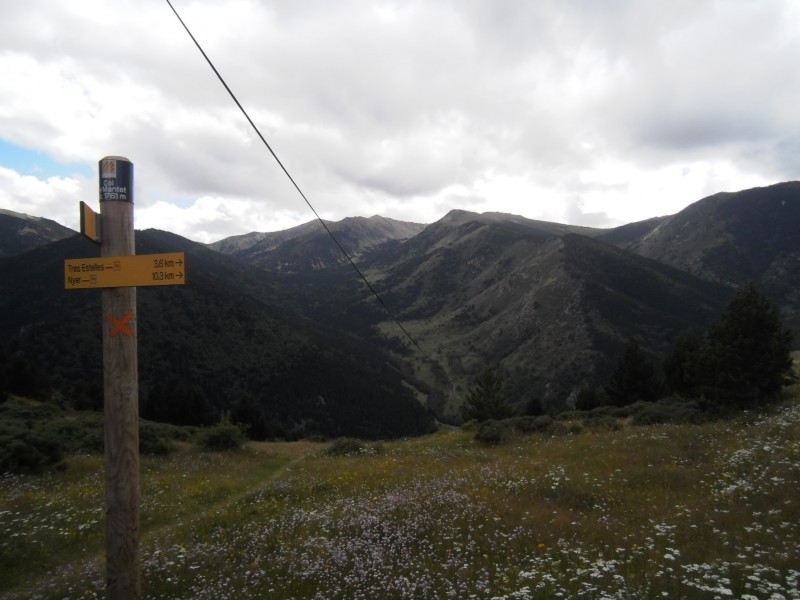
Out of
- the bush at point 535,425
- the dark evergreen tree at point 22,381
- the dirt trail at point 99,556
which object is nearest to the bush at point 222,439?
the dirt trail at point 99,556

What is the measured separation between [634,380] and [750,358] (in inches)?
1136

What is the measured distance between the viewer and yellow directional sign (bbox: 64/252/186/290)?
221 inches

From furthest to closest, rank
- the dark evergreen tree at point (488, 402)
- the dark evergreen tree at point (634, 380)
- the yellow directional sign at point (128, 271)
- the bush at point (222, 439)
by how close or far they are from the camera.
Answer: the dark evergreen tree at point (634, 380) → the dark evergreen tree at point (488, 402) → the bush at point (222, 439) → the yellow directional sign at point (128, 271)

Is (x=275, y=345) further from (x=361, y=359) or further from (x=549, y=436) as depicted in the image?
(x=549, y=436)

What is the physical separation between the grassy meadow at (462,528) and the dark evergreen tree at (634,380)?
32445 millimetres

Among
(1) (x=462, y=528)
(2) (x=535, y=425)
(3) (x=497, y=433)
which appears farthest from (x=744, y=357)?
(1) (x=462, y=528)

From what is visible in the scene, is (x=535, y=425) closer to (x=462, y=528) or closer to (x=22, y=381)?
(x=462, y=528)

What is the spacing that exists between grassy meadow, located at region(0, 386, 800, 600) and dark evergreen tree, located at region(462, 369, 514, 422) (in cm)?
2706

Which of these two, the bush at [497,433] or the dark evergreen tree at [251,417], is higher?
the bush at [497,433]

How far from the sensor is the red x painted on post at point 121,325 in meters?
5.78

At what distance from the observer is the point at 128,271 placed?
571 centimetres

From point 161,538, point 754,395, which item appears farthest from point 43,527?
point 754,395

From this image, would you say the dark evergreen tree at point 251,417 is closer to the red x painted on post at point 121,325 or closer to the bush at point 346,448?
the bush at point 346,448

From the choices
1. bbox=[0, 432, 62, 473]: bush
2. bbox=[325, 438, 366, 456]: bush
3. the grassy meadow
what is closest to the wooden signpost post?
the grassy meadow
